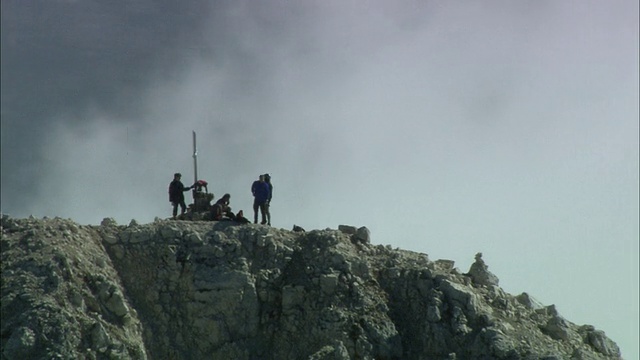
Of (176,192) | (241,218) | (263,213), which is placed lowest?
(241,218)

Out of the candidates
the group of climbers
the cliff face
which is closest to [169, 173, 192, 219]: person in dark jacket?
the group of climbers

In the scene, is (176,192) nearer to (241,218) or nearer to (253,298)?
(241,218)

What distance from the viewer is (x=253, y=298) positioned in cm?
2569

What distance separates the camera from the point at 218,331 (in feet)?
82.2

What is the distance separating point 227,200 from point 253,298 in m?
3.41

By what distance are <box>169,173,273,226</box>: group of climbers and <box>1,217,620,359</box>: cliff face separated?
0.68m

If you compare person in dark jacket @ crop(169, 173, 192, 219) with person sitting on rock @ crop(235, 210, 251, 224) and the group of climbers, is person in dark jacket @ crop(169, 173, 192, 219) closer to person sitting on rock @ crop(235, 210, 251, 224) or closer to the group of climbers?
the group of climbers

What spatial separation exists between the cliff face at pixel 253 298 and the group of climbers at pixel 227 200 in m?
0.68

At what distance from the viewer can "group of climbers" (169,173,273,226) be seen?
90.8 feet

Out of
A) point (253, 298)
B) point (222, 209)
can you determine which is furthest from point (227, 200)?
point (253, 298)

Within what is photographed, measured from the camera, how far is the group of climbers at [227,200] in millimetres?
27672

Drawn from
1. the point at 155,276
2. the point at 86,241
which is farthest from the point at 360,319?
the point at 86,241

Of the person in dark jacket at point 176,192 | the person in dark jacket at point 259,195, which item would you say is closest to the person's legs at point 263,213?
the person in dark jacket at point 259,195

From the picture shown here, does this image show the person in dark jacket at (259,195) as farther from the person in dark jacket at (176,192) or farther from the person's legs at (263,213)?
the person in dark jacket at (176,192)
